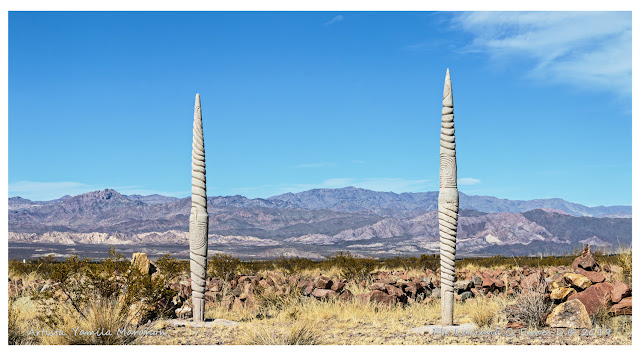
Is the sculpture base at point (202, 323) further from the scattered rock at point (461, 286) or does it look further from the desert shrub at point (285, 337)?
the scattered rock at point (461, 286)

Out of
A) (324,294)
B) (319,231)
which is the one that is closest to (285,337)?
(324,294)

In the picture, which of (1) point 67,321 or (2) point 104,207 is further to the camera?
(2) point 104,207

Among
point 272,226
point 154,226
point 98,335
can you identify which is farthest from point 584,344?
point 272,226

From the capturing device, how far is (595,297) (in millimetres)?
13977

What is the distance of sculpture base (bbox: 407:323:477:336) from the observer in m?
13.3

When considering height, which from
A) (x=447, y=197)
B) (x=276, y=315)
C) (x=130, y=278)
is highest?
(x=447, y=197)

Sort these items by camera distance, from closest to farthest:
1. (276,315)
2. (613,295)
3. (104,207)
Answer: (613,295)
(276,315)
(104,207)

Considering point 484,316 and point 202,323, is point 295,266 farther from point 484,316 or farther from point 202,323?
point 484,316

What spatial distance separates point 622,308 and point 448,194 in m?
4.72

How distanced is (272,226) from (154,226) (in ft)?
95.0

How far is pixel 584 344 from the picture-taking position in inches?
474

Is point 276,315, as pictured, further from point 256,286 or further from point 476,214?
point 476,214

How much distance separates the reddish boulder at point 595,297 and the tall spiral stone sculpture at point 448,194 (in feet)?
9.97

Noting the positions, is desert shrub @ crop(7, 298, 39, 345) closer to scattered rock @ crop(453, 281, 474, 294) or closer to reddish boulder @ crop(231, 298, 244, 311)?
reddish boulder @ crop(231, 298, 244, 311)
